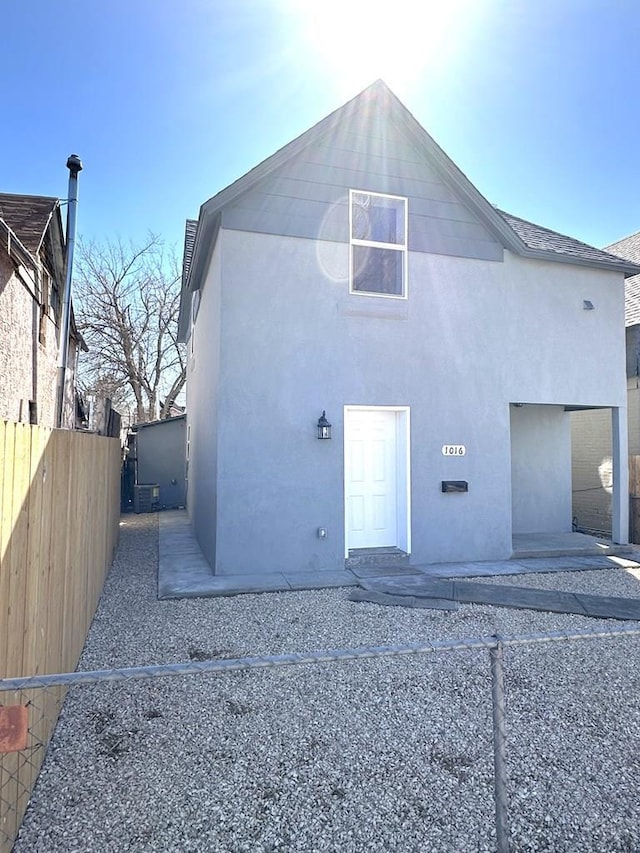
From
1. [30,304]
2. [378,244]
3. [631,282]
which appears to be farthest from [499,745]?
[631,282]

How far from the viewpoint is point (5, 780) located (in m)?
2.20

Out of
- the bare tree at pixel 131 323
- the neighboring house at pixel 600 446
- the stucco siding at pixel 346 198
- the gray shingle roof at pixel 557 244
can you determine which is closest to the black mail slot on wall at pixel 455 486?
the stucco siding at pixel 346 198

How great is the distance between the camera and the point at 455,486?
813cm

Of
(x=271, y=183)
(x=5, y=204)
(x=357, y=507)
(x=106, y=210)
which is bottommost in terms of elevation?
(x=357, y=507)

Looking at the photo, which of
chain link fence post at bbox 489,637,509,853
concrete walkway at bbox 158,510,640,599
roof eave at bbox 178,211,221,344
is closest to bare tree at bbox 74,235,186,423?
roof eave at bbox 178,211,221,344

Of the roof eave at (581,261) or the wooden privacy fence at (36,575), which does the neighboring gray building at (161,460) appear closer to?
the wooden privacy fence at (36,575)

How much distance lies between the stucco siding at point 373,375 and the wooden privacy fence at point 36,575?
9.44 ft

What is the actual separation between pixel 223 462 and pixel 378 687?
159 inches

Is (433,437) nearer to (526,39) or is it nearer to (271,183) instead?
(271,183)

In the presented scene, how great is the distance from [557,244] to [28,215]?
33.4ft

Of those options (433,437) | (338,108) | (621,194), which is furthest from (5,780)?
(621,194)

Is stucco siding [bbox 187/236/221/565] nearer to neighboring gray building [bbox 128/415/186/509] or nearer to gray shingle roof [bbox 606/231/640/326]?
neighboring gray building [bbox 128/415/186/509]

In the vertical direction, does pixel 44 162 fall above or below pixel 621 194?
above

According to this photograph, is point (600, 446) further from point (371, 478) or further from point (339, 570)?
point (339, 570)
